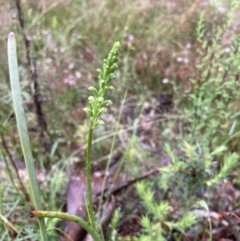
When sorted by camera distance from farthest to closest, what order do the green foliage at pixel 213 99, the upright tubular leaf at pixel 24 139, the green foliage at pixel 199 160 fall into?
the green foliage at pixel 213 99, the green foliage at pixel 199 160, the upright tubular leaf at pixel 24 139

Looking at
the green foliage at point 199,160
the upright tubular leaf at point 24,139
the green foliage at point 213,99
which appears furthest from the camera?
the green foliage at point 213,99

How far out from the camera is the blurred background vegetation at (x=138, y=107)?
3.98ft

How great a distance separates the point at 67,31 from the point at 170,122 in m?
0.85

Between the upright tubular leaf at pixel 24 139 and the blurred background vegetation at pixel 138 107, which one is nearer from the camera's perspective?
the upright tubular leaf at pixel 24 139

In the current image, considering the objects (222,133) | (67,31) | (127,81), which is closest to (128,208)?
(222,133)

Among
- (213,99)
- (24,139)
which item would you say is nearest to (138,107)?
(213,99)

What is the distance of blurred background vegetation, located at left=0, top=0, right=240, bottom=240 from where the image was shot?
1.21 m

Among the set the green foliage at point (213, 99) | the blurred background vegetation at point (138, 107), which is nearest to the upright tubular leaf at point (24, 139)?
the blurred background vegetation at point (138, 107)

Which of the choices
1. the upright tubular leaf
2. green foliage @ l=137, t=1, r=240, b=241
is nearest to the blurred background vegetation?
green foliage @ l=137, t=1, r=240, b=241

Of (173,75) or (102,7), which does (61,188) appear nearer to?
(173,75)

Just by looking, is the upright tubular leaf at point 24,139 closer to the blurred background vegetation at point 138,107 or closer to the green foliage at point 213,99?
the blurred background vegetation at point 138,107

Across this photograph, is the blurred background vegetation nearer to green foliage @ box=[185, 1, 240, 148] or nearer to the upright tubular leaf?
green foliage @ box=[185, 1, 240, 148]

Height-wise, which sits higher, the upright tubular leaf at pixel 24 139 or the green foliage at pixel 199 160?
the upright tubular leaf at pixel 24 139

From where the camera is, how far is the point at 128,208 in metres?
1.36
